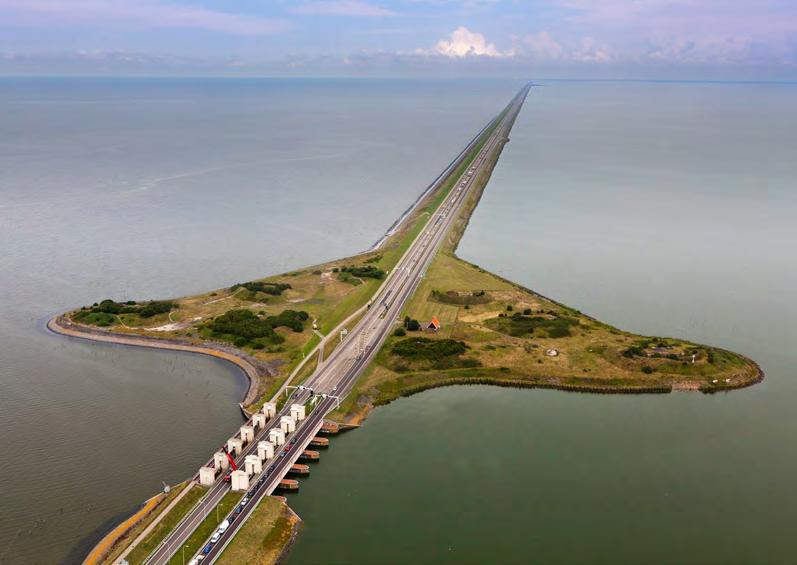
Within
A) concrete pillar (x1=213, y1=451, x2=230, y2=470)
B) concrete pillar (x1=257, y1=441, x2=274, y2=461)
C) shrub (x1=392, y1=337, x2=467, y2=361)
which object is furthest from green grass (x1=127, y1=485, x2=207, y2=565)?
shrub (x1=392, y1=337, x2=467, y2=361)

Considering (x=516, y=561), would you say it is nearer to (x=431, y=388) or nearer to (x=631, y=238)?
(x=431, y=388)

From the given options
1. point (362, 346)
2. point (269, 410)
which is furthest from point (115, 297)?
point (269, 410)

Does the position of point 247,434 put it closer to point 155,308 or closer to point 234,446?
point 234,446

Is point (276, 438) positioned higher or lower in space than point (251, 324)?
lower

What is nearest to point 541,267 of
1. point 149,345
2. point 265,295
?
point 265,295

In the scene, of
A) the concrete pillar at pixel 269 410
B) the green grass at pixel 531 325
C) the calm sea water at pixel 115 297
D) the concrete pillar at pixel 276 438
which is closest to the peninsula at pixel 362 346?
the concrete pillar at pixel 269 410

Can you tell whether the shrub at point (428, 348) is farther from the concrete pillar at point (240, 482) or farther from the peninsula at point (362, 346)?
the concrete pillar at point (240, 482)

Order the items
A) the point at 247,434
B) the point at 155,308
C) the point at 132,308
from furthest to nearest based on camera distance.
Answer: the point at 132,308 → the point at 155,308 → the point at 247,434
